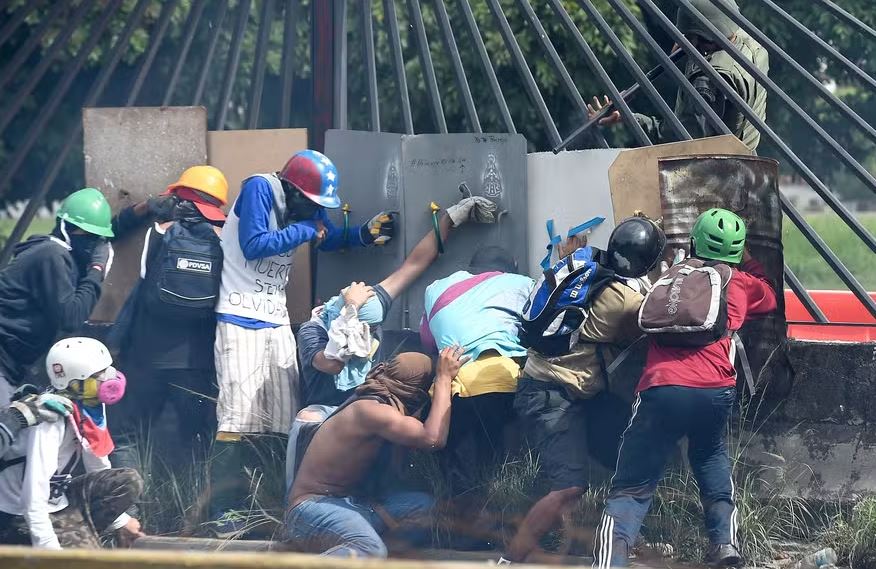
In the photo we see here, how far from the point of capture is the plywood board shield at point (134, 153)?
22.0ft

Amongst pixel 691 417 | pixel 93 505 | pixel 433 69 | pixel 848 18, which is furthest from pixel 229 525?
pixel 848 18

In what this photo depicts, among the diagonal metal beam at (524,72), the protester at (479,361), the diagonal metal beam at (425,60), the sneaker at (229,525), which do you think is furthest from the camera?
the diagonal metal beam at (425,60)

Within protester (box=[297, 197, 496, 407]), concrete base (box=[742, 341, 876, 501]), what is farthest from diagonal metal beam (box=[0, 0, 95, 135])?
concrete base (box=[742, 341, 876, 501])

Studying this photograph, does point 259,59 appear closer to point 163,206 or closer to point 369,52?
point 369,52

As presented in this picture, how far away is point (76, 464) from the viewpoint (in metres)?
5.76

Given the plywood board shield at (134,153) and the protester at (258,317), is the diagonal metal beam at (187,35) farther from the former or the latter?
the protester at (258,317)

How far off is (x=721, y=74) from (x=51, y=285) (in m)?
3.50

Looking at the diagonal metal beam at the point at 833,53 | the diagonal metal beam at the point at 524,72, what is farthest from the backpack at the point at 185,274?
the diagonal metal beam at the point at 833,53

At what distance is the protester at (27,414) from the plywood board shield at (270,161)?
150cm

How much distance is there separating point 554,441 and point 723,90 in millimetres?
1948

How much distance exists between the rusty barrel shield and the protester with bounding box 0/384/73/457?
2.81 m

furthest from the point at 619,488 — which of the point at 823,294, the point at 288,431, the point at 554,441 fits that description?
the point at 823,294

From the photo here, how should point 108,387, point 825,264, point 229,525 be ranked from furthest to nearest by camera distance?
point 825,264 → point 229,525 → point 108,387

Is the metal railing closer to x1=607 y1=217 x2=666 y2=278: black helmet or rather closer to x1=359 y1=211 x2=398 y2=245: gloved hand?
x1=359 y1=211 x2=398 y2=245: gloved hand
